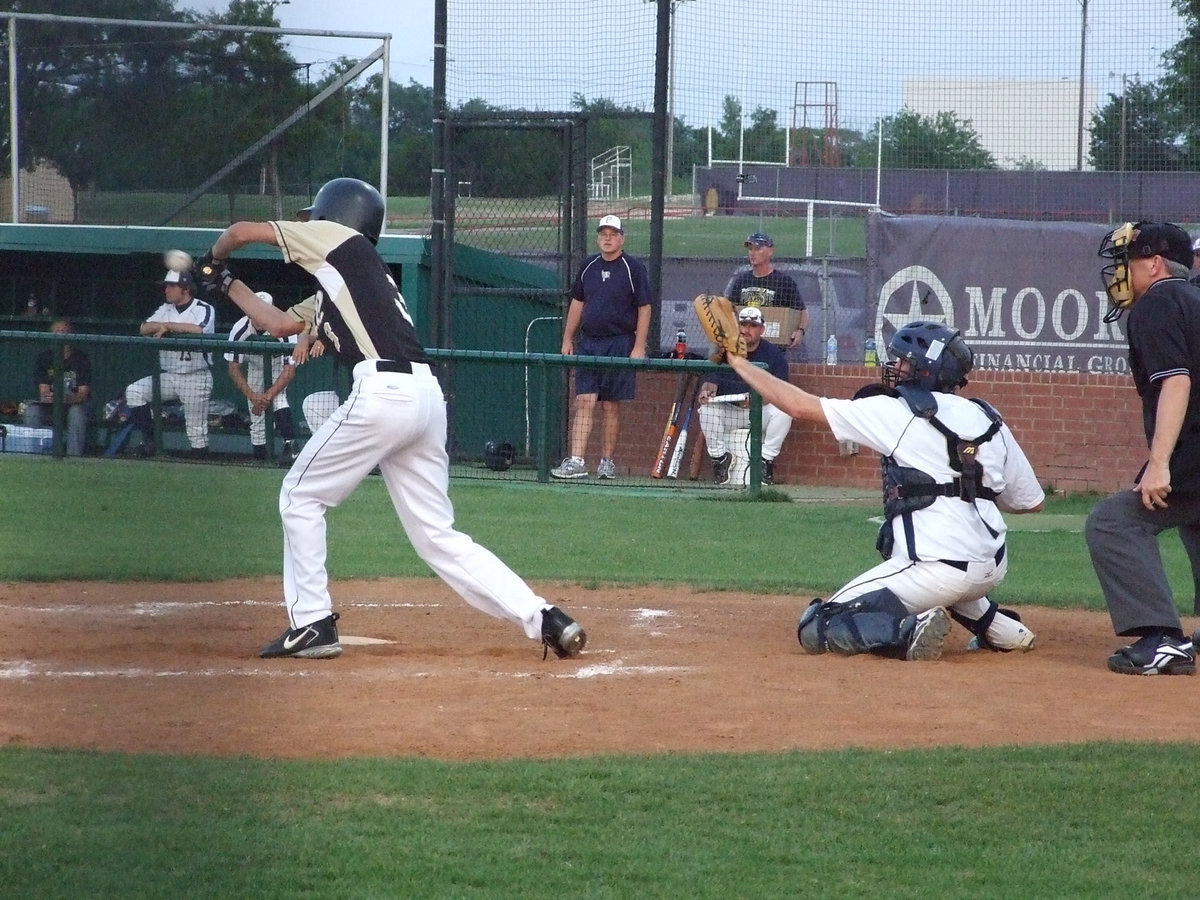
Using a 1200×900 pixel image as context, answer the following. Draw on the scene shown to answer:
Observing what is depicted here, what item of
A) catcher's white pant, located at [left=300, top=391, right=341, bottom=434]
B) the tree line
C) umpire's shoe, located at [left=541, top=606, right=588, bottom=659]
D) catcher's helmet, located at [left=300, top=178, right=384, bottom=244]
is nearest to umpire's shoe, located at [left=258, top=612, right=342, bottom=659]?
umpire's shoe, located at [left=541, top=606, right=588, bottom=659]

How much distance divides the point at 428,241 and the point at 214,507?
4.00 m

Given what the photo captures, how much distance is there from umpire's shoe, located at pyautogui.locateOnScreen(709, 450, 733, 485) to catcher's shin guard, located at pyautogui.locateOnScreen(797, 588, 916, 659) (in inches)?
240

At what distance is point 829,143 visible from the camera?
20484mm

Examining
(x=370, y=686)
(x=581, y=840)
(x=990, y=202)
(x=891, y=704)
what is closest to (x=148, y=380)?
(x=370, y=686)

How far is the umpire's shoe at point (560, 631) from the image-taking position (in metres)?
5.80

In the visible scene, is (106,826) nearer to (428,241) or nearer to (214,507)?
(214,507)

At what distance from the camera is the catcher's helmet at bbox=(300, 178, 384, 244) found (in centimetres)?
596

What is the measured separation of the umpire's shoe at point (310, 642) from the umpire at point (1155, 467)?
2887 mm

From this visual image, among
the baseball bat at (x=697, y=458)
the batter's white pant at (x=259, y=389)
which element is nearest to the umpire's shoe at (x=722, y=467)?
the baseball bat at (x=697, y=458)

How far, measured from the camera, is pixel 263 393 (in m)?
12.4

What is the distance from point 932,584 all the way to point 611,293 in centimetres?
686

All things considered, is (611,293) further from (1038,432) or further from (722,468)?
(1038,432)

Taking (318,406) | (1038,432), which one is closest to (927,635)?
(1038,432)

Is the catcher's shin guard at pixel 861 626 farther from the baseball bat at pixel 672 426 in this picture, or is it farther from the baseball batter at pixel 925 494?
the baseball bat at pixel 672 426
